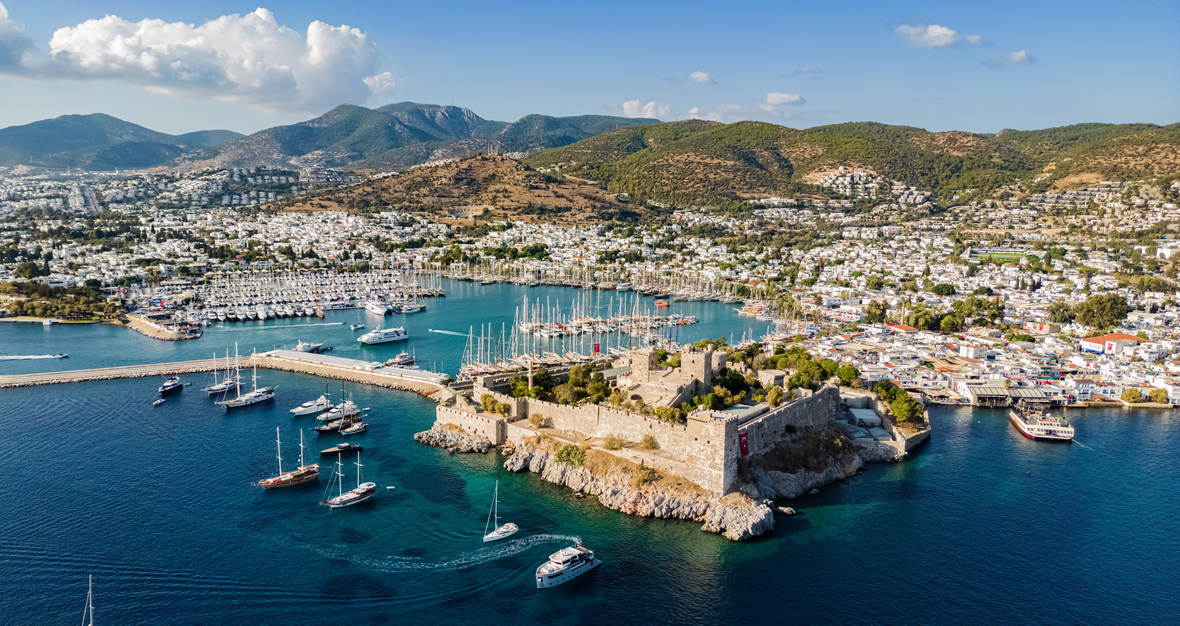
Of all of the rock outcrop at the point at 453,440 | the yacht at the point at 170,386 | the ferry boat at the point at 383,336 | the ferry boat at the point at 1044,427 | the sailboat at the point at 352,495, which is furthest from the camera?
the ferry boat at the point at 383,336

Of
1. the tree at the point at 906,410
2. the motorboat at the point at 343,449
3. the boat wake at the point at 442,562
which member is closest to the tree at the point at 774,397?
the tree at the point at 906,410

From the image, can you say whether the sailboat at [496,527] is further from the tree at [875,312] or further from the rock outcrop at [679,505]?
the tree at [875,312]

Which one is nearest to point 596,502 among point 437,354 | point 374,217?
point 437,354

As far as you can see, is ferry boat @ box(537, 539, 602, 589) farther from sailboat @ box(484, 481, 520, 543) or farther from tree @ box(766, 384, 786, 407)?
tree @ box(766, 384, 786, 407)

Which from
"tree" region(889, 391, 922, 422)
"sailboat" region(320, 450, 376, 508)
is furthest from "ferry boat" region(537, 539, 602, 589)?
"tree" region(889, 391, 922, 422)

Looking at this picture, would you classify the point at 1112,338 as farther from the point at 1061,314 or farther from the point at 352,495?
the point at 352,495

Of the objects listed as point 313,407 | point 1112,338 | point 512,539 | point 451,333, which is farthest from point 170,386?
point 1112,338

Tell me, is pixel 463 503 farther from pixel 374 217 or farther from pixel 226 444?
pixel 374 217

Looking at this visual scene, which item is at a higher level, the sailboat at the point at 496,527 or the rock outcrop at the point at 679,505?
the rock outcrop at the point at 679,505
